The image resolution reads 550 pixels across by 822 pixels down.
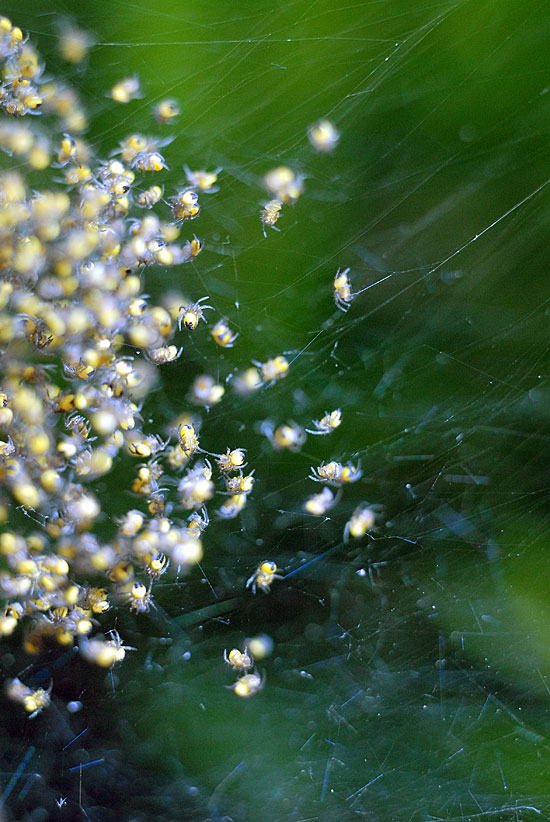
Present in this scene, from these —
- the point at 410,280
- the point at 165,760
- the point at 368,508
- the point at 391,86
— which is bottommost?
the point at 165,760

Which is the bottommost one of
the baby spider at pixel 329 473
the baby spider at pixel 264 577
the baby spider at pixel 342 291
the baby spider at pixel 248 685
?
the baby spider at pixel 248 685

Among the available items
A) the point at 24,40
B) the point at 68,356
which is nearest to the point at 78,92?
the point at 24,40

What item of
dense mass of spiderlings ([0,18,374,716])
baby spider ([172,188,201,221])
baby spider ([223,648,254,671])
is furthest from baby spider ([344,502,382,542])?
baby spider ([172,188,201,221])

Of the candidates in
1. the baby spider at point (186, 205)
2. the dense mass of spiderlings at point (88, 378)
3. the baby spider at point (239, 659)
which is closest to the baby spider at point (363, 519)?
the dense mass of spiderlings at point (88, 378)

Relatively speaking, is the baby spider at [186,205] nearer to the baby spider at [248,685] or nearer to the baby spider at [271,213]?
the baby spider at [271,213]

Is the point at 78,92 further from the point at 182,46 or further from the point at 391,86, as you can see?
the point at 391,86

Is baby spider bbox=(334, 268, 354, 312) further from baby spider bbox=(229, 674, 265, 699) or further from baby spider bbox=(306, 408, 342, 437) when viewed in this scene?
baby spider bbox=(229, 674, 265, 699)
